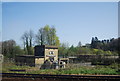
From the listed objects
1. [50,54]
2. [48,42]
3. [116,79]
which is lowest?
[116,79]

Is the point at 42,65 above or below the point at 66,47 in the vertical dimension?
below

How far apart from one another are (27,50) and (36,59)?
6.08 m

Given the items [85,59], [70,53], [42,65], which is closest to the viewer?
[42,65]

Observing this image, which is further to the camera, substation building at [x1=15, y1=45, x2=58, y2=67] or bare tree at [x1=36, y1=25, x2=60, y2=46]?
bare tree at [x1=36, y1=25, x2=60, y2=46]

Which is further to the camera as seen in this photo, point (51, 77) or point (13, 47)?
point (13, 47)

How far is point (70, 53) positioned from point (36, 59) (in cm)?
967

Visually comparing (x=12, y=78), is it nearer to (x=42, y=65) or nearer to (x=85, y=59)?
(x=42, y=65)

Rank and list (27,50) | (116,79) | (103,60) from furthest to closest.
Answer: (27,50) → (103,60) → (116,79)

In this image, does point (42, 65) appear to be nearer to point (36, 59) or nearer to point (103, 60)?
point (36, 59)

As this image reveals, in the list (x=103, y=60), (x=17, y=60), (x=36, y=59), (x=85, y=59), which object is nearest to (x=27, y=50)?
(x=17, y=60)

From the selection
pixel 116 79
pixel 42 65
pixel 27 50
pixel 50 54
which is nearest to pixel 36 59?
pixel 42 65

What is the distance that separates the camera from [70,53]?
2638cm

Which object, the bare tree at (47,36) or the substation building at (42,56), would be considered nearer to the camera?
the substation building at (42,56)

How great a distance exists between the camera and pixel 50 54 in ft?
64.6
